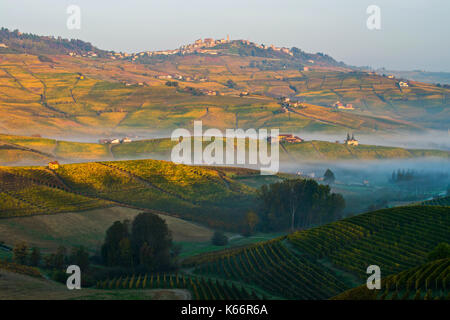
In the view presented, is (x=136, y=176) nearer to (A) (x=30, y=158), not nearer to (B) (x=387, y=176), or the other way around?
(A) (x=30, y=158)

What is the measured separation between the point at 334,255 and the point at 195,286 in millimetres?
18617

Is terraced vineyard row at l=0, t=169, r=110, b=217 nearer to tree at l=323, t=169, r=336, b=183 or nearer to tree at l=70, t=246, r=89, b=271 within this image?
tree at l=70, t=246, r=89, b=271

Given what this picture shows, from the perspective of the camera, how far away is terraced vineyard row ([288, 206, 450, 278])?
54000mm

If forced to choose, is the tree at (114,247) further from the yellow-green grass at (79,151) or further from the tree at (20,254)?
the yellow-green grass at (79,151)

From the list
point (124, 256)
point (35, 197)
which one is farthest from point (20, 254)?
point (35, 197)

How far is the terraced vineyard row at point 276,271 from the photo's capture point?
49.4 meters

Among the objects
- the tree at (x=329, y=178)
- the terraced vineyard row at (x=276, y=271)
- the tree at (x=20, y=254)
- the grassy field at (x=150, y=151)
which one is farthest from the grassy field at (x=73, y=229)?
the grassy field at (x=150, y=151)

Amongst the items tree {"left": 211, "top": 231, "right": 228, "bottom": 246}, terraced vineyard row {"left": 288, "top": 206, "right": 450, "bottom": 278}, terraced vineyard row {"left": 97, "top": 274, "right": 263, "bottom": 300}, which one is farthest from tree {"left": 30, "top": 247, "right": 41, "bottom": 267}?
terraced vineyard row {"left": 288, "top": 206, "right": 450, "bottom": 278}

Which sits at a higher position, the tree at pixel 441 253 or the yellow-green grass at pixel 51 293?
the tree at pixel 441 253

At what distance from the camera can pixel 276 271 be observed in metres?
55.5

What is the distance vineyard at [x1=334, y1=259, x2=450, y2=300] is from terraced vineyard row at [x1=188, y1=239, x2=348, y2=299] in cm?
1103

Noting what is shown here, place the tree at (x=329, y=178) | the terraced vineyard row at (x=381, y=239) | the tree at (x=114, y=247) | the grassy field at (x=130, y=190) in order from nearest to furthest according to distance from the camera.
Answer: the terraced vineyard row at (x=381, y=239), the tree at (x=114, y=247), the grassy field at (x=130, y=190), the tree at (x=329, y=178)

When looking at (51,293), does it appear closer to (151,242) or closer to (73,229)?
(151,242)
